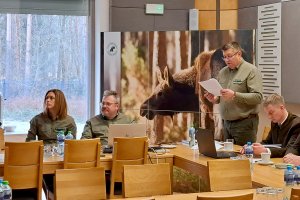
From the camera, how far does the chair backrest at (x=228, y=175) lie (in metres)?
4.39

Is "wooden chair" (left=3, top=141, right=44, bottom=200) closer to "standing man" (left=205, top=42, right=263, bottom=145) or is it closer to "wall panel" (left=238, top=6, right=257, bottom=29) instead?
"standing man" (left=205, top=42, right=263, bottom=145)

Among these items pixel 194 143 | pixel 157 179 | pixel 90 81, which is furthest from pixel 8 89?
pixel 157 179

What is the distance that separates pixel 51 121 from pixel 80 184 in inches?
97.8

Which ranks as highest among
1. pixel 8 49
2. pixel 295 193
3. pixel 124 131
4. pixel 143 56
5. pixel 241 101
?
pixel 8 49

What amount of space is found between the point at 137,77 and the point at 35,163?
361 cm

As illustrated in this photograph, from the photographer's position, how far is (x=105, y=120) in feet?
21.3

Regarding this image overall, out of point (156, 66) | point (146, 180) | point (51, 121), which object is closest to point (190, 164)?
point (146, 180)

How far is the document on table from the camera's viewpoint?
246 inches

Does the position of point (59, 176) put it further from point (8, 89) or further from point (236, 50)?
point (8, 89)

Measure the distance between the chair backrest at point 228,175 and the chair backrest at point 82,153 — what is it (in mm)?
1379

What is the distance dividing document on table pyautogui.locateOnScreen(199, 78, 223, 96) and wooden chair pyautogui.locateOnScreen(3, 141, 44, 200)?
6.89ft

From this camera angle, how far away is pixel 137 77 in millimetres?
8492

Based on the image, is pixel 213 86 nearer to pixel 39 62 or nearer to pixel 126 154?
pixel 126 154

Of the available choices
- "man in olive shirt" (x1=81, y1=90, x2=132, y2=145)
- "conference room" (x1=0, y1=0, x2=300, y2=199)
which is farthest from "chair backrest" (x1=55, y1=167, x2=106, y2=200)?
"conference room" (x1=0, y1=0, x2=300, y2=199)
